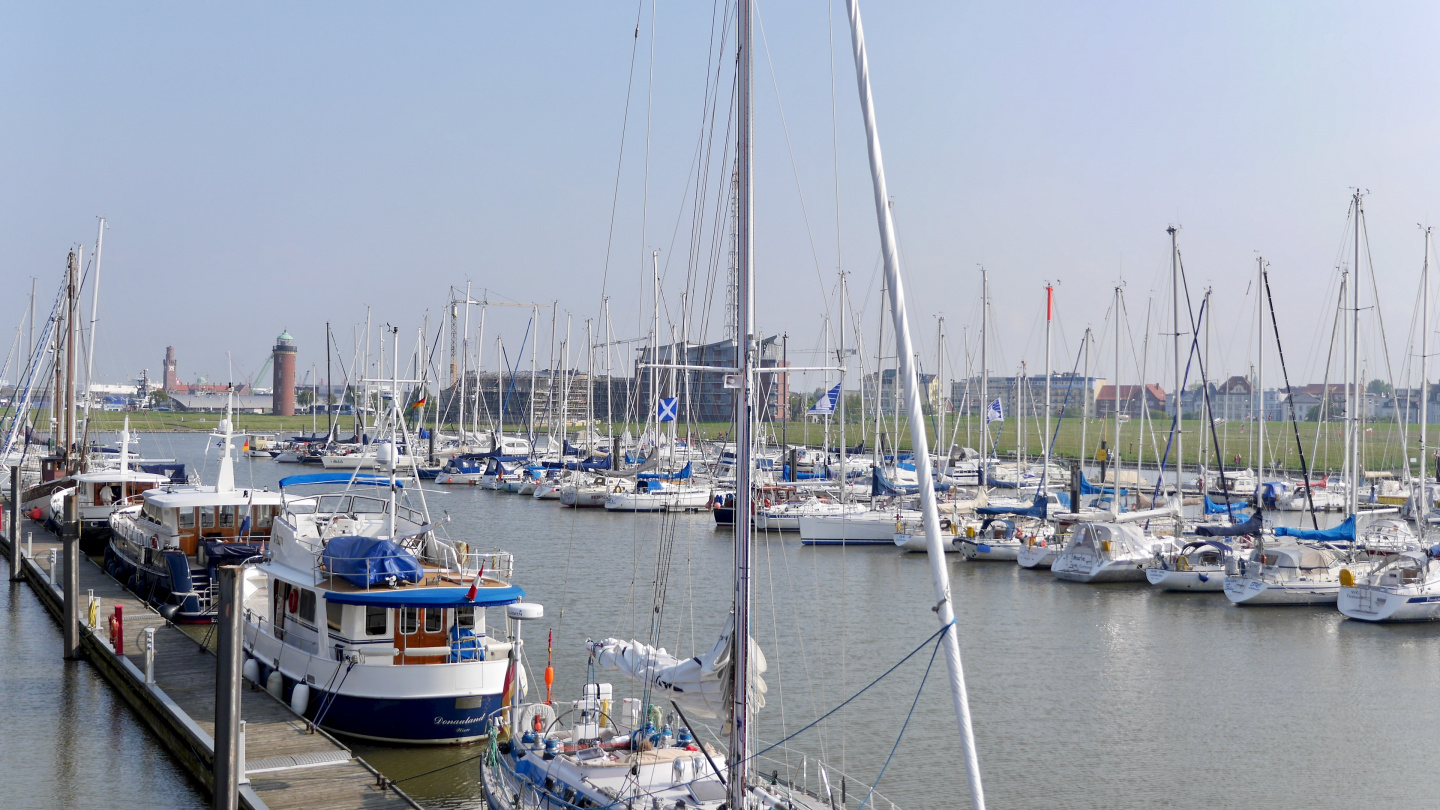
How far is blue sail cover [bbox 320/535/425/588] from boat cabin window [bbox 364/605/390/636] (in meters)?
0.45

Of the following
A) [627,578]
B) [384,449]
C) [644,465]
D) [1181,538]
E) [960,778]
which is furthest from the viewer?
[644,465]

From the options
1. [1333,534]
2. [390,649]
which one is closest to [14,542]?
[390,649]

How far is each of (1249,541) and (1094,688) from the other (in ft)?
65.6

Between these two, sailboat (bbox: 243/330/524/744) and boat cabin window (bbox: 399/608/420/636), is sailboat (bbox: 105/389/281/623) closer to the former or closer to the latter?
sailboat (bbox: 243/330/524/744)

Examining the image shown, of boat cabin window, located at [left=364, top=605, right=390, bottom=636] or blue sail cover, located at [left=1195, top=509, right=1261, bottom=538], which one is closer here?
boat cabin window, located at [left=364, top=605, right=390, bottom=636]

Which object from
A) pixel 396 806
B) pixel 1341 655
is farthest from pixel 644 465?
pixel 396 806

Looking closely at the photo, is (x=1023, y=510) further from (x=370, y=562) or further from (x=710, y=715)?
(x=710, y=715)

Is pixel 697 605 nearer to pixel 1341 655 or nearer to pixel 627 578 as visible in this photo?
pixel 627 578

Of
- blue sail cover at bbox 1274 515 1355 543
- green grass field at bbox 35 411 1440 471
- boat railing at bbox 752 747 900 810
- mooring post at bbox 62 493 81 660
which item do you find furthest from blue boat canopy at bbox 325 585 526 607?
green grass field at bbox 35 411 1440 471

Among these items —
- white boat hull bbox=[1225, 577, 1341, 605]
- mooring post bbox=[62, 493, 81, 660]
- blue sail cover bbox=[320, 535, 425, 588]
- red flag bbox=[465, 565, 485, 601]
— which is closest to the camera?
red flag bbox=[465, 565, 485, 601]

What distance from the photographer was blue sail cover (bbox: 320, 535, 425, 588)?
68.0ft

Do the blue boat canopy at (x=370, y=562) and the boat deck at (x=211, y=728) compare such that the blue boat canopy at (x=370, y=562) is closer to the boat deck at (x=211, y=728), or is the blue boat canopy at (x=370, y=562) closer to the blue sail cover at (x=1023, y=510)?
the boat deck at (x=211, y=728)

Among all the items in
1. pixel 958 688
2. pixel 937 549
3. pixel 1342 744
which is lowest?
pixel 1342 744

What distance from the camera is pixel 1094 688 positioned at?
1083 inches
